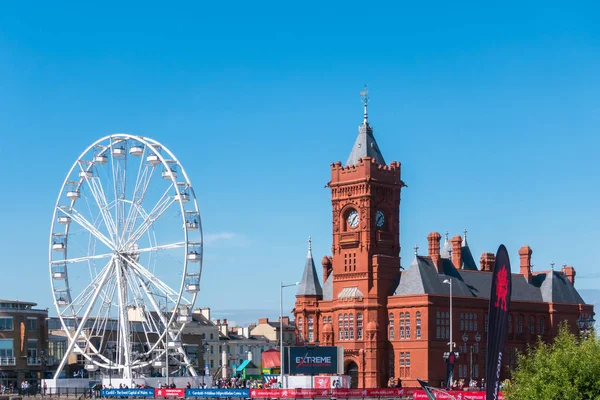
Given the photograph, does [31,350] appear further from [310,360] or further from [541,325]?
[541,325]

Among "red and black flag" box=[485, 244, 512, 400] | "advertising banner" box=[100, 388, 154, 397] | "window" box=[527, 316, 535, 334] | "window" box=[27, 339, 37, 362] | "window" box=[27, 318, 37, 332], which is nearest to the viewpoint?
"red and black flag" box=[485, 244, 512, 400]

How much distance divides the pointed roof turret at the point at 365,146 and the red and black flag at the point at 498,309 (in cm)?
7690

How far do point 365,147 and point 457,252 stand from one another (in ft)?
64.9

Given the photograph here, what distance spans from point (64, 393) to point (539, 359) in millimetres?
47642

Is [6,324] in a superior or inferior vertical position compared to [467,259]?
inferior

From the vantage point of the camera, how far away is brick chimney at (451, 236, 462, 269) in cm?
12669

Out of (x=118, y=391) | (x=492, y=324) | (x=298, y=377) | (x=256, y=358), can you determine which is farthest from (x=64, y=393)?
(x=256, y=358)

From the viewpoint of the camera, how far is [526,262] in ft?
425

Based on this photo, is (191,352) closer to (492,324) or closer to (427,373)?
(427,373)

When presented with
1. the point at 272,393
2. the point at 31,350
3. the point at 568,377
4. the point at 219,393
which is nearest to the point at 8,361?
the point at 31,350

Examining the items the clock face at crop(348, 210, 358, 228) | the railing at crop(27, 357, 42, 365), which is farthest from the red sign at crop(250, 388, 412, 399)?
the railing at crop(27, 357, 42, 365)

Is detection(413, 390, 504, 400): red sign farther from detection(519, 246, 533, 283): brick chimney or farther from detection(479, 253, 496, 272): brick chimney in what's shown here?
detection(519, 246, 533, 283): brick chimney

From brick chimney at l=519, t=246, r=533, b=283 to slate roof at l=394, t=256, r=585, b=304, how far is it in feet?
1.92

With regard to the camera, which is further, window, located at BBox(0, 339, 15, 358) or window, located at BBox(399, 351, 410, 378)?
window, located at BBox(0, 339, 15, 358)
